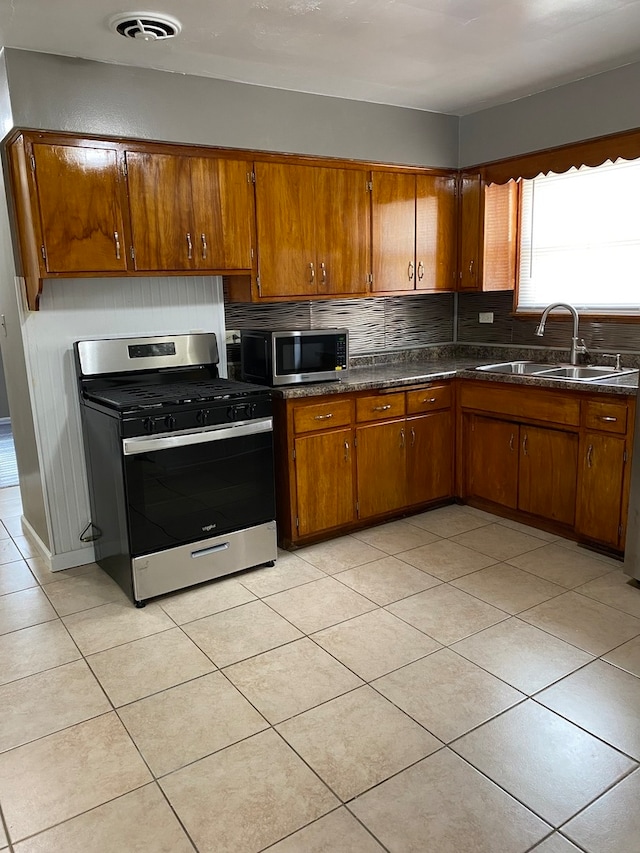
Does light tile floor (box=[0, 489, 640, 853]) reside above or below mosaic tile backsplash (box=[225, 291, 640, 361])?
below

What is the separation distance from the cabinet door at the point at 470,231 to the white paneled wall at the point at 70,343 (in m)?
1.77

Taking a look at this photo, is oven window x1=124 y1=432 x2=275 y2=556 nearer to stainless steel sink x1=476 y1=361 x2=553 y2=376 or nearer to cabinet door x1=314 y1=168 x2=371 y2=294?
cabinet door x1=314 y1=168 x2=371 y2=294

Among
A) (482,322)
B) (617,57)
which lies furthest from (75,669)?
(617,57)

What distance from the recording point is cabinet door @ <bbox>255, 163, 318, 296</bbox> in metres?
3.52

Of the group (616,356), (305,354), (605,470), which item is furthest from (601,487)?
(305,354)

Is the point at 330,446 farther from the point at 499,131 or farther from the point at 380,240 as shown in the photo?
the point at 499,131

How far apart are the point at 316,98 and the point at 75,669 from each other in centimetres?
306

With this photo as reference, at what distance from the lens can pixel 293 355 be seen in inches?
142

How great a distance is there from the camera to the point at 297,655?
Result: 2605mm

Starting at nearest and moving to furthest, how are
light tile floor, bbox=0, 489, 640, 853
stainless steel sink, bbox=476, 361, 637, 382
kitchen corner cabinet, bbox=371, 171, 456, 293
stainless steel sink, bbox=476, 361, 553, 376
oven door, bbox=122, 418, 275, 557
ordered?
light tile floor, bbox=0, 489, 640, 853 < oven door, bbox=122, 418, 275, 557 < stainless steel sink, bbox=476, 361, 637, 382 < kitchen corner cabinet, bbox=371, 171, 456, 293 < stainless steel sink, bbox=476, 361, 553, 376

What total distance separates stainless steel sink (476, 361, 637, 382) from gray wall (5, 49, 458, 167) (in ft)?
4.49

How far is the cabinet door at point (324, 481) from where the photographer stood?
3584 millimetres

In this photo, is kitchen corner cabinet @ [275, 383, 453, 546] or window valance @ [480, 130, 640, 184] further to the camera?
kitchen corner cabinet @ [275, 383, 453, 546]

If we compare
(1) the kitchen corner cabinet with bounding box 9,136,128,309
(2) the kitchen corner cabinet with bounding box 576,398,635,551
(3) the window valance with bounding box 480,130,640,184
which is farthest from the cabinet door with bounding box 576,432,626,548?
(1) the kitchen corner cabinet with bounding box 9,136,128,309
